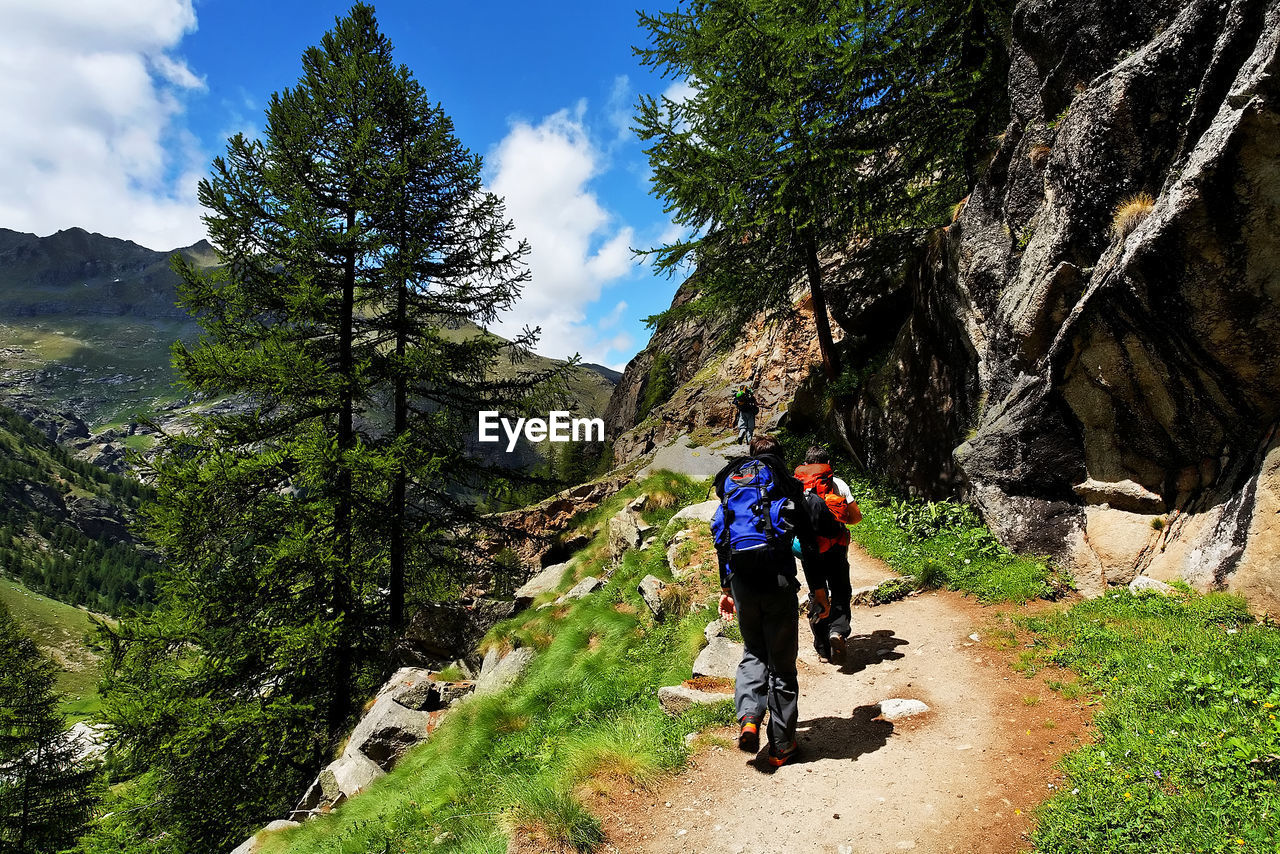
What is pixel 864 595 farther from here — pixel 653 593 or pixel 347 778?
pixel 347 778

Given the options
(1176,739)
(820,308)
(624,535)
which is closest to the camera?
(1176,739)

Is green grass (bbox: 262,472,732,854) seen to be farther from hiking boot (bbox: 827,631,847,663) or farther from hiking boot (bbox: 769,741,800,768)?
hiking boot (bbox: 827,631,847,663)

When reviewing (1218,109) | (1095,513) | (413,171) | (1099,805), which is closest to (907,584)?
(1095,513)

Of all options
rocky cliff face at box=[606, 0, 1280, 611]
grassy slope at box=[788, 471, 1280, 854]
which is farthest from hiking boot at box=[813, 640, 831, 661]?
rocky cliff face at box=[606, 0, 1280, 611]

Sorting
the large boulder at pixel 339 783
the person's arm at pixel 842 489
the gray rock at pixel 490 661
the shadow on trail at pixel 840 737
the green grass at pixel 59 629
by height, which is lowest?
the green grass at pixel 59 629

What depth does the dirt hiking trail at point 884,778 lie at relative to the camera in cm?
417

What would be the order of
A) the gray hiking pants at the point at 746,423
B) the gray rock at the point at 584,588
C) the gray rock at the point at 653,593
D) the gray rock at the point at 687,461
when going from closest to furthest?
the gray rock at the point at 653,593, the gray rock at the point at 584,588, the gray rock at the point at 687,461, the gray hiking pants at the point at 746,423

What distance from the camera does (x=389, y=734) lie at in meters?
10.4

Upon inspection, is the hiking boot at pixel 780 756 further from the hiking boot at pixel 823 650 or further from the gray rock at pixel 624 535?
the gray rock at pixel 624 535

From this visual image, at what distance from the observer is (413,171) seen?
14789 millimetres

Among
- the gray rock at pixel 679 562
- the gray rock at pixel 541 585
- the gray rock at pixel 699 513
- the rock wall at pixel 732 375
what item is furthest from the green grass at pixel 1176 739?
the gray rock at pixel 541 585

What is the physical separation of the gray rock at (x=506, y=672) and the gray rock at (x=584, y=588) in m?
1.91

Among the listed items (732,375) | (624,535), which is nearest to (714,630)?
(624,535)

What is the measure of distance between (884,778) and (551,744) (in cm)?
373
